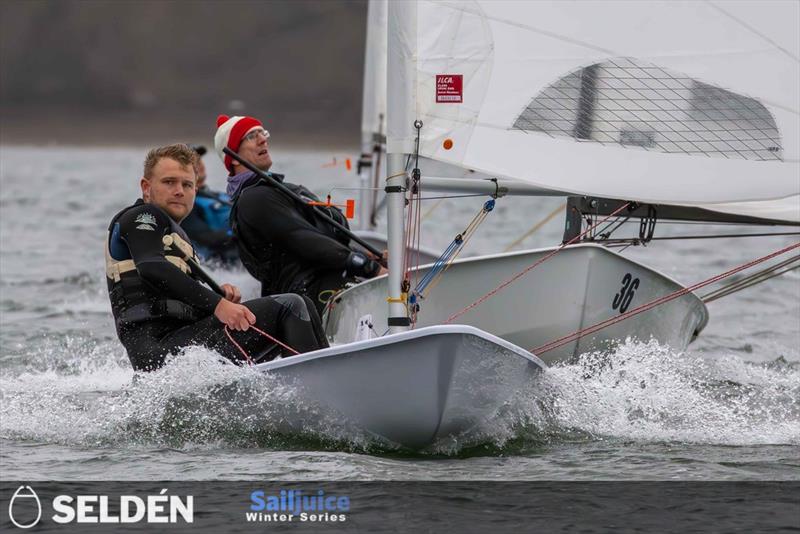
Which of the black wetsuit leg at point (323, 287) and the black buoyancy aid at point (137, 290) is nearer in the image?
the black buoyancy aid at point (137, 290)

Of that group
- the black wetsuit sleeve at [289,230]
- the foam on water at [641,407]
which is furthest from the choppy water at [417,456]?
the black wetsuit sleeve at [289,230]

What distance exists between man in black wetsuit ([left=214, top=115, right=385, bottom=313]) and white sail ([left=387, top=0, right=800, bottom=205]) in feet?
3.52

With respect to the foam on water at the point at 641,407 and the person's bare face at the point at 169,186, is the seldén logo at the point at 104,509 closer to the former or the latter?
the person's bare face at the point at 169,186

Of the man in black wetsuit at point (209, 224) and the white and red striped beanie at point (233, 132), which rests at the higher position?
the white and red striped beanie at point (233, 132)

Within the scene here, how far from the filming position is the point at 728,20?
5.63m

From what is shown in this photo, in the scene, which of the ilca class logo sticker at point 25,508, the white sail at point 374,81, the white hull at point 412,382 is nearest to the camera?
the ilca class logo sticker at point 25,508

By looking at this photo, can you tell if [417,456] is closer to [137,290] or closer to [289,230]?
[137,290]

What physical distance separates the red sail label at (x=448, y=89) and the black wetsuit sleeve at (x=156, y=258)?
1.18m

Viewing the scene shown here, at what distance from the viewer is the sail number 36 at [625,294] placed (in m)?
5.79

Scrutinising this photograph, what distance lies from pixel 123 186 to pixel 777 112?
27.7 metres

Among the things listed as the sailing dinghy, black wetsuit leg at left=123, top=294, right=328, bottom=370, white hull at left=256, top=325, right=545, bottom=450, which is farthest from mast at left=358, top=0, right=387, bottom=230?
white hull at left=256, top=325, right=545, bottom=450

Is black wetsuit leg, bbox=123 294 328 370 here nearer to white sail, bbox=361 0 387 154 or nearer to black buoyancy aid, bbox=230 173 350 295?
black buoyancy aid, bbox=230 173 350 295

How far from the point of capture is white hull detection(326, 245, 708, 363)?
5715 millimetres

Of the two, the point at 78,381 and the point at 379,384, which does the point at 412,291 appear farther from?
the point at 78,381
